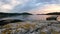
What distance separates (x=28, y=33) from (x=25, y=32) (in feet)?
1.10

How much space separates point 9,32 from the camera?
501 inches

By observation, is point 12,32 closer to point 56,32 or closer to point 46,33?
point 46,33

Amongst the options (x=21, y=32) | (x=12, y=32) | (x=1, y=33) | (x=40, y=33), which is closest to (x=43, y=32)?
(x=40, y=33)

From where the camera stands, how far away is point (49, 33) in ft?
42.2

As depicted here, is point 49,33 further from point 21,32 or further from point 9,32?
point 9,32

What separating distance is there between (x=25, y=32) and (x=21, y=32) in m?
0.42

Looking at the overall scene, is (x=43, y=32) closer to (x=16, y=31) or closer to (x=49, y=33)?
(x=49, y=33)

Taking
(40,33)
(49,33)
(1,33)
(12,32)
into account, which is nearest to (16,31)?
(12,32)

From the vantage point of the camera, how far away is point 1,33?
1272 cm

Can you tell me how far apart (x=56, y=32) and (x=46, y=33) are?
1.04m

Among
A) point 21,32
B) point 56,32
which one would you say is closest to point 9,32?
point 21,32

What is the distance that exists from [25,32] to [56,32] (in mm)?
3052

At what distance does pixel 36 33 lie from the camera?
1291 centimetres

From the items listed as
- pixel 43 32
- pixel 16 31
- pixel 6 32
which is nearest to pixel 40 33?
pixel 43 32
